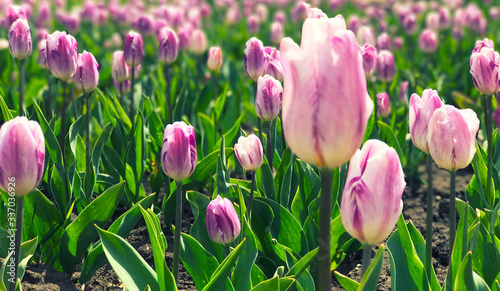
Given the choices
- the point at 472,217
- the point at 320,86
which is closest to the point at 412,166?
the point at 472,217

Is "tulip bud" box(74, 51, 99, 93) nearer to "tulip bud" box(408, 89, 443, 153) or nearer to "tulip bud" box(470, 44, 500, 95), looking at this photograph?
"tulip bud" box(408, 89, 443, 153)

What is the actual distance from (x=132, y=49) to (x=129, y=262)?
61.0 inches

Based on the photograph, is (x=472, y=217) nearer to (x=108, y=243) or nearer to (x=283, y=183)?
(x=283, y=183)

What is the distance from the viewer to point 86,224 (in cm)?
196

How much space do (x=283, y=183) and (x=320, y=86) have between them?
4.01 feet

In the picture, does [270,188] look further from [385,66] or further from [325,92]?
[385,66]

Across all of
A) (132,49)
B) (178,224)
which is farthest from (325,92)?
(132,49)

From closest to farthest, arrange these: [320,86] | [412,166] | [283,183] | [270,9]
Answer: [320,86]
[283,183]
[412,166]
[270,9]

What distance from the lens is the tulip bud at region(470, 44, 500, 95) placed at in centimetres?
211

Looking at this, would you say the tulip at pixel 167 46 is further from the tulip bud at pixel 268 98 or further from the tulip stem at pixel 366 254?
the tulip stem at pixel 366 254

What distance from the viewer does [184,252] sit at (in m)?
1.82

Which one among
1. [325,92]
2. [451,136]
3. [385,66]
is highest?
[325,92]

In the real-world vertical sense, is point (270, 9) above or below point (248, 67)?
below

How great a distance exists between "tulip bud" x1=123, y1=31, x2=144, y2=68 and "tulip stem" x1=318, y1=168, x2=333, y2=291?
1.96m
